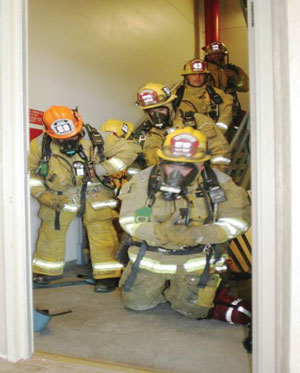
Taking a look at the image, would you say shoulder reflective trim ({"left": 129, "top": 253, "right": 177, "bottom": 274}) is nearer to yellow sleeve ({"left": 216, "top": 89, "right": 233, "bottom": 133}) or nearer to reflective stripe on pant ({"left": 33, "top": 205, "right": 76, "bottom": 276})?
reflective stripe on pant ({"left": 33, "top": 205, "right": 76, "bottom": 276})

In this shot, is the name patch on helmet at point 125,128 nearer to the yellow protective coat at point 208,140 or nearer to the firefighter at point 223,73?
the yellow protective coat at point 208,140

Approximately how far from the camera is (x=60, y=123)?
4.04 m

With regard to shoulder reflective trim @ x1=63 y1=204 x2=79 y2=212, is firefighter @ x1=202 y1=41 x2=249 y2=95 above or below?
above

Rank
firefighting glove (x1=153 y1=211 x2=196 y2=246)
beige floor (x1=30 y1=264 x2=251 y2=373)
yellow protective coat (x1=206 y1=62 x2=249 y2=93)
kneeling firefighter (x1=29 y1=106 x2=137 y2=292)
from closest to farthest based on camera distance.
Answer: beige floor (x1=30 y1=264 x2=251 y2=373), firefighting glove (x1=153 y1=211 x2=196 y2=246), kneeling firefighter (x1=29 y1=106 x2=137 y2=292), yellow protective coat (x1=206 y1=62 x2=249 y2=93)

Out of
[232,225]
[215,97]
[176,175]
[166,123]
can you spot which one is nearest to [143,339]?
[232,225]

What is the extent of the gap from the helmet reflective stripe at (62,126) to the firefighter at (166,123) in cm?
121

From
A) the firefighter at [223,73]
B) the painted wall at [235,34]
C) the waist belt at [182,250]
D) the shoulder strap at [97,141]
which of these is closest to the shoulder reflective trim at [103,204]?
the shoulder strap at [97,141]

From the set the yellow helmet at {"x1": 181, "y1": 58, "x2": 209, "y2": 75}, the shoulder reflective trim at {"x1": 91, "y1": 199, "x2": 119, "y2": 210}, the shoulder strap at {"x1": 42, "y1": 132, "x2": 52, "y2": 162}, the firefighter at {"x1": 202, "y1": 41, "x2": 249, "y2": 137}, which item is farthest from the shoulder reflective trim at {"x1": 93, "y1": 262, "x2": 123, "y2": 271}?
the firefighter at {"x1": 202, "y1": 41, "x2": 249, "y2": 137}

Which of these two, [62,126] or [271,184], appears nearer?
[271,184]

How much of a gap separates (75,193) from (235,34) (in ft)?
22.4

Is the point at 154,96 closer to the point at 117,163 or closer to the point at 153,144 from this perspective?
the point at 153,144

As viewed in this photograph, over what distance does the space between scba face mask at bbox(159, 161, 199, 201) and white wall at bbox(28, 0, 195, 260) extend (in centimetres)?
211

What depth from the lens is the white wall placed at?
15.6 feet

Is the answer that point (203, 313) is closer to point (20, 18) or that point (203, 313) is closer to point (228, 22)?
point (20, 18)
